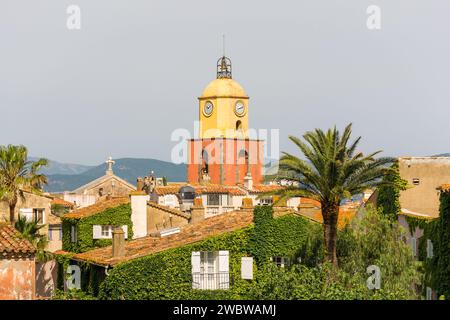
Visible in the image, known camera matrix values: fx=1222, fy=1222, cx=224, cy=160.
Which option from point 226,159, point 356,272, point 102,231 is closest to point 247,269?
point 356,272

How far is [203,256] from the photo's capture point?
183ft

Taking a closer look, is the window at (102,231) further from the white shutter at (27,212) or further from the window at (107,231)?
the white shutter at (27,212)

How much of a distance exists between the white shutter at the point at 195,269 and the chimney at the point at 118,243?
141 inches

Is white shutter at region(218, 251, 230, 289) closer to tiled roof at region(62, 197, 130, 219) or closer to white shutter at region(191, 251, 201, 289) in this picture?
white shutter at region(191, 251, 201, 289)

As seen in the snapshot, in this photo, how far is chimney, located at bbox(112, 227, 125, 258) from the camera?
56.3 meters

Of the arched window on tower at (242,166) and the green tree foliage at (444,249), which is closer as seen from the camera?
the green tree foliage at (444,249)

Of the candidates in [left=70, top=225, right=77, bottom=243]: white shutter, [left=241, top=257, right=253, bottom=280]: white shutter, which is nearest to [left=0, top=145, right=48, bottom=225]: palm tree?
[left=70, top=225, right=77, bottom=243]: white shutter

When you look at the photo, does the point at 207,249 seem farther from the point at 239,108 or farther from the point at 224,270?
the point at 239,108

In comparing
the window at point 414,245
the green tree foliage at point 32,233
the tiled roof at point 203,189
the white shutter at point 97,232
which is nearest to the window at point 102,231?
the white shutter at point 97,232

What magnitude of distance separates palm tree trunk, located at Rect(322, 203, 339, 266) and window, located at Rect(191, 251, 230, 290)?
17.2 ft

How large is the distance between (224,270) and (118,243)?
201 inches

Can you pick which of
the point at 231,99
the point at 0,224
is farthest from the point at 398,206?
the point at 231,99

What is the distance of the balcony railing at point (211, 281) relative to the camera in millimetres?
55406
